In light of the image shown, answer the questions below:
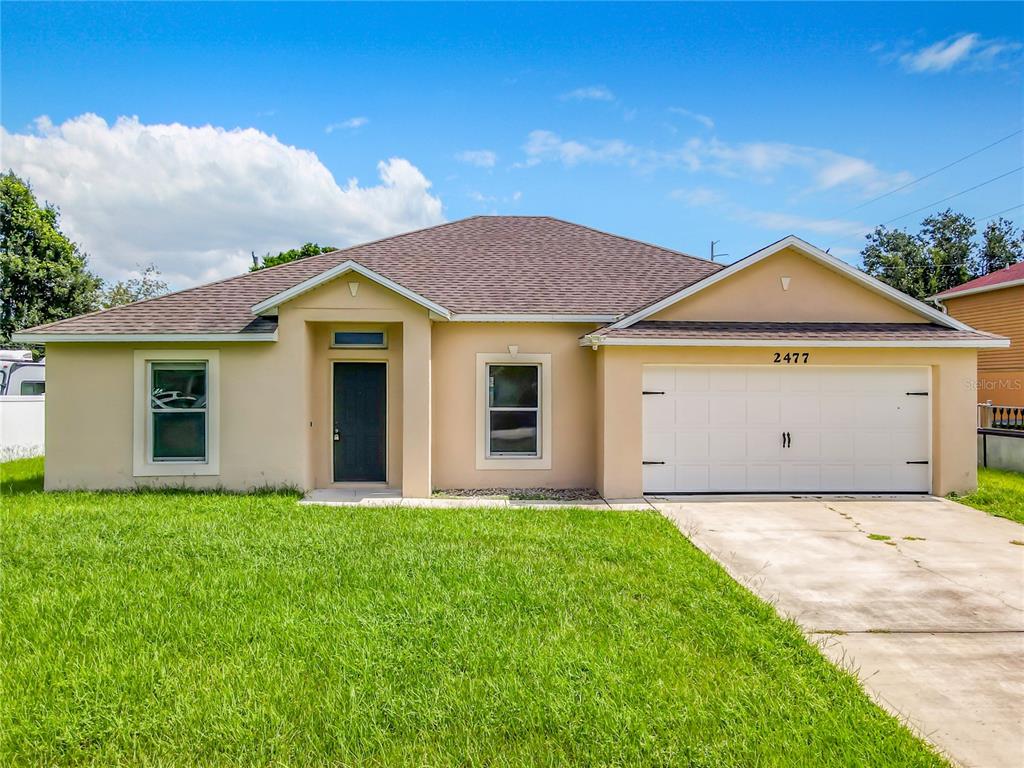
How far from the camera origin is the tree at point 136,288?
32.8 meters

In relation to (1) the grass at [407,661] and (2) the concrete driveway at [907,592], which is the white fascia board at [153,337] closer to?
(1) the grass at [407,661]

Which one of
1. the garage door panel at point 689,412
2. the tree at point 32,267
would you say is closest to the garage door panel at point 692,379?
the garage door panel at point 689,412

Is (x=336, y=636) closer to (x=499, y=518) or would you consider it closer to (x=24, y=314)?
(x=499, y=518)

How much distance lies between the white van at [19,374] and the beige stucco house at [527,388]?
9806 millimetres

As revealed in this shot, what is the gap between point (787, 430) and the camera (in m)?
10.7

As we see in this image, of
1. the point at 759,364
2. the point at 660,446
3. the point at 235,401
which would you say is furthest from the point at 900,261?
the point at 235,401

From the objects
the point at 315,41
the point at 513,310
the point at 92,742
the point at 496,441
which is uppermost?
the point at 315,41

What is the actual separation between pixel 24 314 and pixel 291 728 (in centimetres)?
3190

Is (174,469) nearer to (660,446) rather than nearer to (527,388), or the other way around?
(527,388)

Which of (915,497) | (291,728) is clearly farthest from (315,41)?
(915,497)

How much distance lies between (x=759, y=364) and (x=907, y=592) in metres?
5.44

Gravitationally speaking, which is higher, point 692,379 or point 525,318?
point 525,318

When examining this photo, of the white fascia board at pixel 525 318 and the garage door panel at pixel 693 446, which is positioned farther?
the white fascia board at pixel 525 318

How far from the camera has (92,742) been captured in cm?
333
